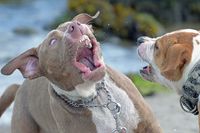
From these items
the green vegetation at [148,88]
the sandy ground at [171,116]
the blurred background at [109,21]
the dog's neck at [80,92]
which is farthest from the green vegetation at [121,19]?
the dog's neck at [80,92]

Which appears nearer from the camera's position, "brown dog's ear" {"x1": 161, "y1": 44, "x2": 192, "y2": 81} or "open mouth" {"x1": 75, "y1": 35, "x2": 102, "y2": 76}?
"open mouth" {"x1": 75, "y1": 35, "x2": 102, "y2": 76}

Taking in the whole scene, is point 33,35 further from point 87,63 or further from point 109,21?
point 87,63

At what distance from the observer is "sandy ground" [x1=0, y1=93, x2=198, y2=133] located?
9.37 metres

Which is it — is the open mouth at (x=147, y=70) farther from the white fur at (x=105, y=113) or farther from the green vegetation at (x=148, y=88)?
the green vegetation at (x=148, y=88)

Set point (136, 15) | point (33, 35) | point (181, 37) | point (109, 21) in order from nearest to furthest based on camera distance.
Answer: point (181, 37) < point (109, 21) < point (136, 15) < point (33, 35)

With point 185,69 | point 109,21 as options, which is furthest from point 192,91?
point 109,21

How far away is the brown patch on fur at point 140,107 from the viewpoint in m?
6.33

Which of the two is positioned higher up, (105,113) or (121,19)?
(105,113)

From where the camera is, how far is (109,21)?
20859 millimetres

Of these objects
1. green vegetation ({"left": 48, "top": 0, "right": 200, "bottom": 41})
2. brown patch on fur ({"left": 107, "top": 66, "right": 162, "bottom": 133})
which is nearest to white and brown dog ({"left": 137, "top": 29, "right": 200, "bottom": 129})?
brown patch on fur ({"left": 107, "top": 66, "right": 162, "bottom": 133})

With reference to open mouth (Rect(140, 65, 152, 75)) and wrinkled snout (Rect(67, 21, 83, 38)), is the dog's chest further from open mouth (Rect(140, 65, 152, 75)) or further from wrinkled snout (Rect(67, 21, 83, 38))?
wrinkled snout (Rect(67, 21, 83, 38))

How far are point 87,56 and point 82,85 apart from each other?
0.29 m

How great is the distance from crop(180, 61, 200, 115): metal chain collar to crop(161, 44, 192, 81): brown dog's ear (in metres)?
0.21

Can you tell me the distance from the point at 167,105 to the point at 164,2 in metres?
12.6
